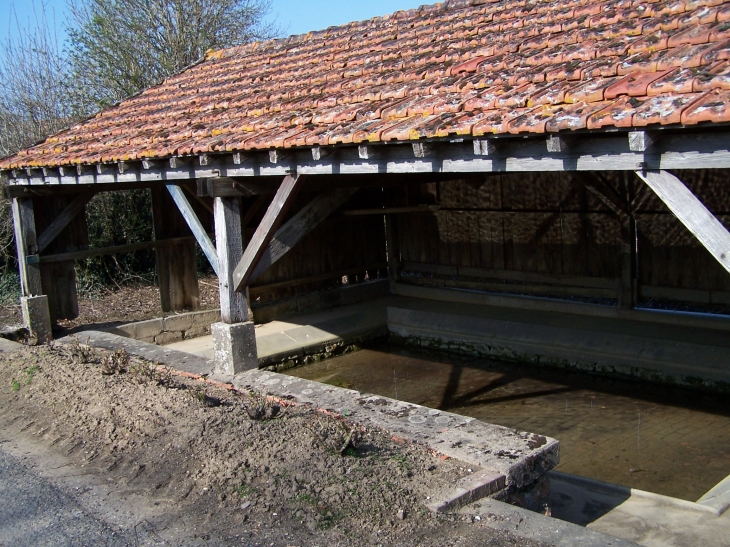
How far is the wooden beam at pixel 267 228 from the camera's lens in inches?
243

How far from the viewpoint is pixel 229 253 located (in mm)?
6887

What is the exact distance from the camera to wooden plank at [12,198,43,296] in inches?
361

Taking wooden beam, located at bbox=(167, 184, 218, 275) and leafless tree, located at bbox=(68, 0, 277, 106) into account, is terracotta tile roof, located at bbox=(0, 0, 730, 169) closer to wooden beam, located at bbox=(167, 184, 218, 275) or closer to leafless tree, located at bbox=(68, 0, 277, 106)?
wooden beam, located at bbox=(167, 184, 218, 275)

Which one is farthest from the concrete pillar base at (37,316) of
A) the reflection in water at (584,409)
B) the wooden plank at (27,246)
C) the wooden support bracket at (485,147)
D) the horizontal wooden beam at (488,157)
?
the wooden support bracket at (485,147)

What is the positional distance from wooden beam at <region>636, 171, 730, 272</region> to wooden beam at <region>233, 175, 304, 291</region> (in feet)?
10.1

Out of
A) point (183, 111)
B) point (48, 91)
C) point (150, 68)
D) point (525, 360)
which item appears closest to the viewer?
point (183, 111)

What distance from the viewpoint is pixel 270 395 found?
593 cm

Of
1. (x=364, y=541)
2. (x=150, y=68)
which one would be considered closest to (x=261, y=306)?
(x=364, y=541)

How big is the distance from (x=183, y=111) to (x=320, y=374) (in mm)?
3724

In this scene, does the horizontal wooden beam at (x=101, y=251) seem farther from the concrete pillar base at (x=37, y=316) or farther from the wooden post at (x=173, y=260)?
the concrete pillar base at (x=37, y=316)

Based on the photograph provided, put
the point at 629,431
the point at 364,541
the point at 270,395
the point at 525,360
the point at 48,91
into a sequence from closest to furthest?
the point at 364,541 < the point at 270,395 < the point at 629,431 < the point at 525,360 < the point at 48,91

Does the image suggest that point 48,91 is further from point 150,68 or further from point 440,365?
point 440,365

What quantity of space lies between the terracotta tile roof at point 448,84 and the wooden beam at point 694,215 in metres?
0.36

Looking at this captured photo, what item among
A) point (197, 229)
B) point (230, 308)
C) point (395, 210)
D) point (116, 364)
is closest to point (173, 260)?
point (395, 210)
